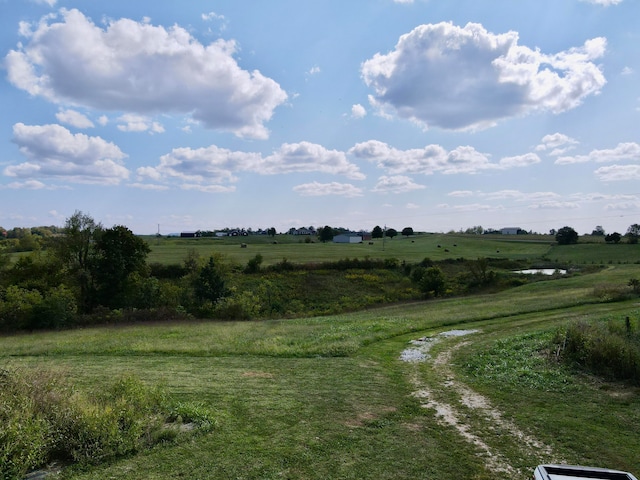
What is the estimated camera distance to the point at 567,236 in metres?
99.5

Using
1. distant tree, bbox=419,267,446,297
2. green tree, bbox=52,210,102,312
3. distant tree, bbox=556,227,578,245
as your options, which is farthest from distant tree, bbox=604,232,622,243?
green tree, bbox=52,210,102,312

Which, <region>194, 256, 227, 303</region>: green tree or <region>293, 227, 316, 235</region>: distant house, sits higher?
<region>293, 227, 316, 235</region>: distant house

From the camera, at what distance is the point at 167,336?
25922 millimetres

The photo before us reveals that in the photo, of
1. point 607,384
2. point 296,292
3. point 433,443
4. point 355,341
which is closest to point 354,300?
point 296,292

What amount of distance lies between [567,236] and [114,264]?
9626 cm

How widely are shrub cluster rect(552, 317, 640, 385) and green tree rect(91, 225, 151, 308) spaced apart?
39.0 m

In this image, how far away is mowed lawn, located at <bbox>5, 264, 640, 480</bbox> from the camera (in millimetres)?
8172

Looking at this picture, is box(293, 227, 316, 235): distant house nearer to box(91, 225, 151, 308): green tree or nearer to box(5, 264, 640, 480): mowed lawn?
box(91, 225, 151, 308): green tree

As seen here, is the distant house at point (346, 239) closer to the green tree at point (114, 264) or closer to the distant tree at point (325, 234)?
the distant tree at point (325, 234)

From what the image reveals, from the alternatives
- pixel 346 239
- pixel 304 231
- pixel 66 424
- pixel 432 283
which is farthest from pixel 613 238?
pixel 304 231

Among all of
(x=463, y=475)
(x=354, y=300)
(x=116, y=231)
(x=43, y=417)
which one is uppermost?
(x=116, y=231)

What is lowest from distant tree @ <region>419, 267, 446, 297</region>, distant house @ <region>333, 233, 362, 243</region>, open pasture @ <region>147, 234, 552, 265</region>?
distant tree @ <region>419, 267, 446, 297</region>

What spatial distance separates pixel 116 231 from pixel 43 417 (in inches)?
1551

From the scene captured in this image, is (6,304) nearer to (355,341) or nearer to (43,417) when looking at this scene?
(355,341)
